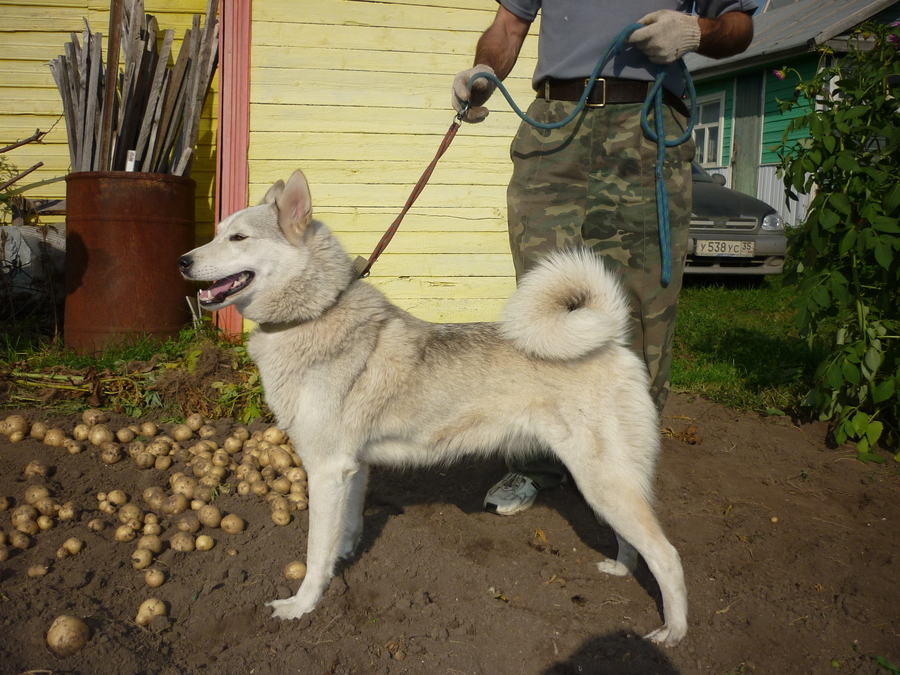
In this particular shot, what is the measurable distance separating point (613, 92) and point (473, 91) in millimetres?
658

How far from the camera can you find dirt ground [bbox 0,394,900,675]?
2.27 metres

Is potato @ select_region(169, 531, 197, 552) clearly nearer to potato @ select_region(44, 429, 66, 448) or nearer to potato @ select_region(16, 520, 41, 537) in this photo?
potato @ select_region(16, 520, 41, 537)

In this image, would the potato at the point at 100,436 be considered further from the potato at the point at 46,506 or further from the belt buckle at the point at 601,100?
the belt buckle at the point at 601,100

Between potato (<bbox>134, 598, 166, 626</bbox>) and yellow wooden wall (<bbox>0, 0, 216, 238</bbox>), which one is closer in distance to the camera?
potato (<bbox>134, 598, 166, 626</bbox>)

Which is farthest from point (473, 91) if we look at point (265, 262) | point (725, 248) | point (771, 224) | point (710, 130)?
point (710, 130)

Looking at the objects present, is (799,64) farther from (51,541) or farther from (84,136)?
(51,541)

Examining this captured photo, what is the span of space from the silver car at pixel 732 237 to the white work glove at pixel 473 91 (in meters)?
5.88

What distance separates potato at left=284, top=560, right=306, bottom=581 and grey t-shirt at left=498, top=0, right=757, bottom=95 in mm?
2522

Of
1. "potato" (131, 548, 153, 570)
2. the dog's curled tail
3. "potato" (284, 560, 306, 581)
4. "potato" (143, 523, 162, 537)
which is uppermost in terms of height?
the dog's curled tail

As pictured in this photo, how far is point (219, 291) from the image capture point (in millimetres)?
2633

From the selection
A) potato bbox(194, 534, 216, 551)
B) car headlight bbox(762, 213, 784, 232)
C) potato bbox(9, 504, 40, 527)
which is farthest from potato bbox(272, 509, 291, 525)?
car headlight bbox(762, 213, 784, 232)

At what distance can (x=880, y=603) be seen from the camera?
257cm

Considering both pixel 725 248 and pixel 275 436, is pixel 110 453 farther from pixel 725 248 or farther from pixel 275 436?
pixel 725 248

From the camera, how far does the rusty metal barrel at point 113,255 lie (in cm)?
478
